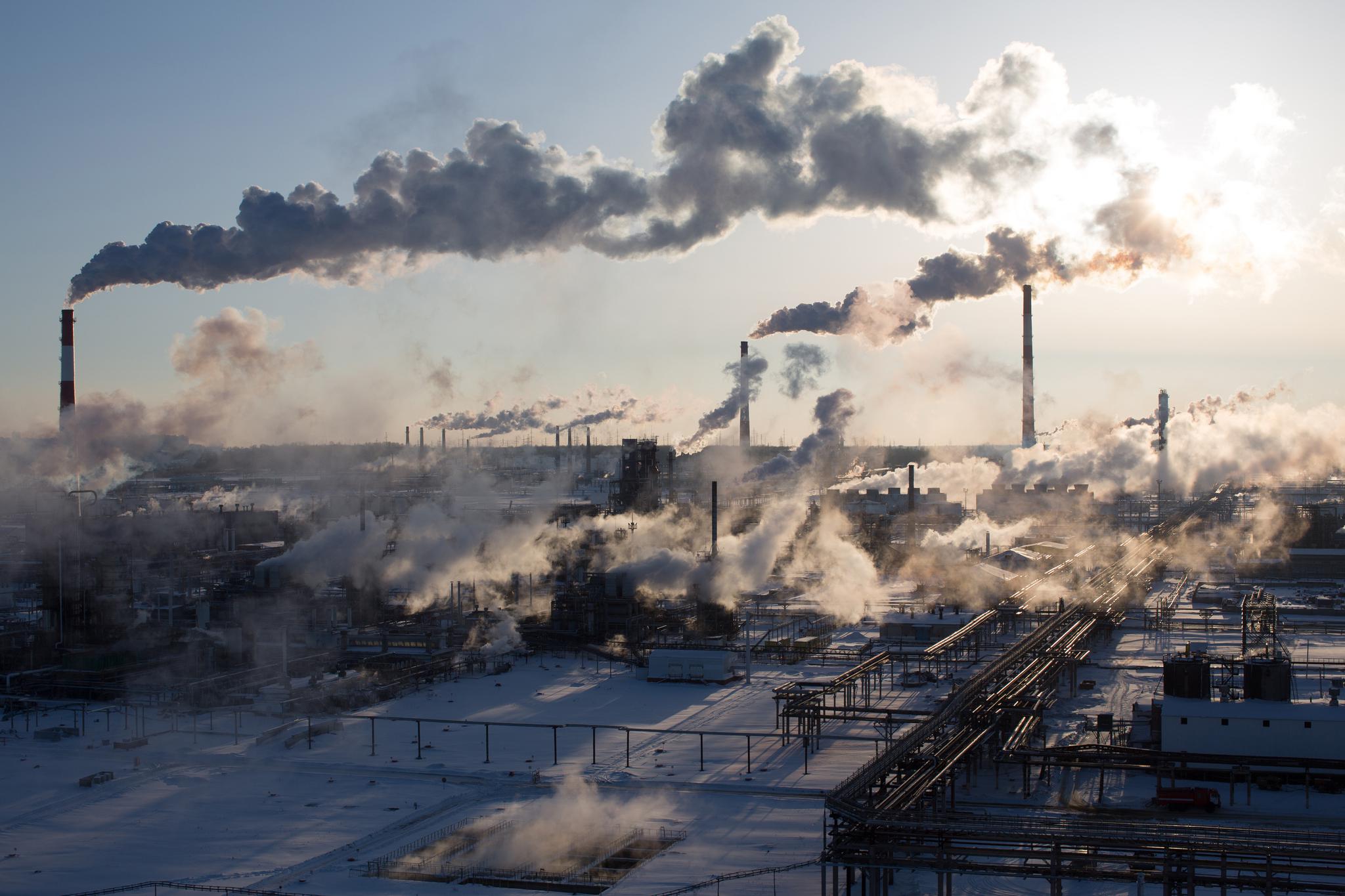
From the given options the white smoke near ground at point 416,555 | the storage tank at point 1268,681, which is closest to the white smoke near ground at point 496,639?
the white smoke near ground at point 416,555

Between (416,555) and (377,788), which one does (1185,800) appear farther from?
(416,555)

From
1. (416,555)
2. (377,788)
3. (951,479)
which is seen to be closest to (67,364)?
(416,555)

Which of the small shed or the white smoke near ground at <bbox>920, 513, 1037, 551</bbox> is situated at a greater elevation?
the white smoke near ground at <bbox>920, 513, 1037, 551</bbox>

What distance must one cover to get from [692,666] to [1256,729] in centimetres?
1447

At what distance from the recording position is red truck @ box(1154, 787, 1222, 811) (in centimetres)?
1705

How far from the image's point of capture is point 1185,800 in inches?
672

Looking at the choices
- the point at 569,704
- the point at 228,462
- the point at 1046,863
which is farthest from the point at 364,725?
the point at 228,462

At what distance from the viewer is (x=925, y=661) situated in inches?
1276

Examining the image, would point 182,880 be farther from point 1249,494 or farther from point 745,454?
point 1249,494

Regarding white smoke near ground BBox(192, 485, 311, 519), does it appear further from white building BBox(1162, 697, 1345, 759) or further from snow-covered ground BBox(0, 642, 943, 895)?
white building BBox(1162, 697, 1345, 759)

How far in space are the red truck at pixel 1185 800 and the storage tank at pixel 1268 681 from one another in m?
3.32

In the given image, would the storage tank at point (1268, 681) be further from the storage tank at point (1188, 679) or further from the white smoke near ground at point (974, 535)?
the white smoke near ground at point (974, 535)

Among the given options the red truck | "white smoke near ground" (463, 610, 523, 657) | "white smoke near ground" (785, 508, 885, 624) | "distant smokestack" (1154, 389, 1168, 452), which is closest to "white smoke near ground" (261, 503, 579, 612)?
"white smoke near ground" (463, 610, 523, 657)

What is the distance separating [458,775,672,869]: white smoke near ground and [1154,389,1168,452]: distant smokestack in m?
65.7
